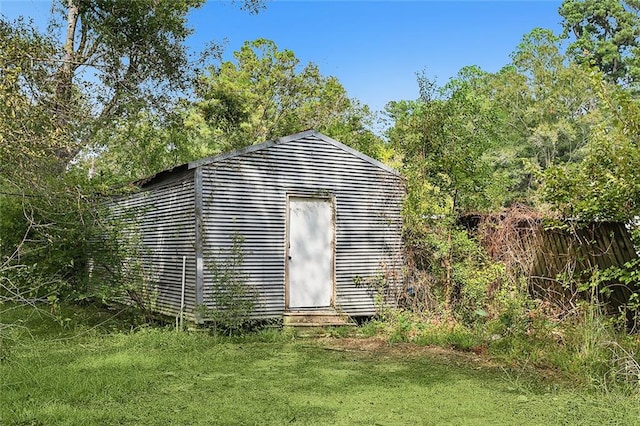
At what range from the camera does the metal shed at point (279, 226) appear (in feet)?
29.6

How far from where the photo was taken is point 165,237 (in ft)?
32.7

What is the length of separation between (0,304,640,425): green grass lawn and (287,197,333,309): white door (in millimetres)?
1702

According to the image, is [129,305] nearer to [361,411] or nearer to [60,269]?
[60,269]

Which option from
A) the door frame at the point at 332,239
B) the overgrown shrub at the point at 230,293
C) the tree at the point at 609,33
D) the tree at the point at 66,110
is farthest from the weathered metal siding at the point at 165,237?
the tree at the point at 609,33

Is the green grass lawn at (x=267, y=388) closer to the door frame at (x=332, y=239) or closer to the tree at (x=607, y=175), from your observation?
the door frame at (x=332, y=239)

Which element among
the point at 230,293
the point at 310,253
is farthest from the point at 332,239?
the point at 230,293

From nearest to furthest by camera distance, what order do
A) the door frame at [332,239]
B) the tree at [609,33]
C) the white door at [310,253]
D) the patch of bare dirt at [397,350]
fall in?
the patch of bare dirt at [397,350] < the door frame at [332,239] < the white door at [310,253] < the tree at [609,33]

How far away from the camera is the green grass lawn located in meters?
4.68

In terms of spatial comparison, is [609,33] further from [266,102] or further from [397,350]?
[397,350]

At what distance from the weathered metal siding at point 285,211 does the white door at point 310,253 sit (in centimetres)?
16

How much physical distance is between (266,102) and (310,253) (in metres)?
18.1

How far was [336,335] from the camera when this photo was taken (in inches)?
359

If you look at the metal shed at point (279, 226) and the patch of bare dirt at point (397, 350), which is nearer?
the patch of bare dirt at point (397, 350)

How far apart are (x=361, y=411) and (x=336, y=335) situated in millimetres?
4208
